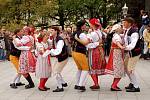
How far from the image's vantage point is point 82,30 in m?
11.2

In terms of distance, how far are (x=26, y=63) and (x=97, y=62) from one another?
187 cm

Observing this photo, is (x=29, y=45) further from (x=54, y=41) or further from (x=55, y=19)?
(x=55, y=19)

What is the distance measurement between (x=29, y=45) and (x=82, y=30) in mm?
1554

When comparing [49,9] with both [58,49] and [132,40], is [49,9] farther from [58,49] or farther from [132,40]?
[132,40]

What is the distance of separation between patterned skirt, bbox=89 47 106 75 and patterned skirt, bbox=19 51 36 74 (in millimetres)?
1615

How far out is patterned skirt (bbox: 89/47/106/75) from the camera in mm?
11153

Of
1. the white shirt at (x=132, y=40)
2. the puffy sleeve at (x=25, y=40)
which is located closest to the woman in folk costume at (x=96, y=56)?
the white shirt at (x=132, y=40)

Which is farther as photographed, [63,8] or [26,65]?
[63,8]

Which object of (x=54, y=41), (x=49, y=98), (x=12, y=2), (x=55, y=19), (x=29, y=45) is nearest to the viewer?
(x=49, y=98)

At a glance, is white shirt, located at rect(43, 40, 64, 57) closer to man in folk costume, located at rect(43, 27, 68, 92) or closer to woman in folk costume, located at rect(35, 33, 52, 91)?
man in folk costume, located at rect(43, 27, 68, 92)

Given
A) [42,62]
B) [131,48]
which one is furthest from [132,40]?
[42,62]

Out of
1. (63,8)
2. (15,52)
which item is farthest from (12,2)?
(15,52)

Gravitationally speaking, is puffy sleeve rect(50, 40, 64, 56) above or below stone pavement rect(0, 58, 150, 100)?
above

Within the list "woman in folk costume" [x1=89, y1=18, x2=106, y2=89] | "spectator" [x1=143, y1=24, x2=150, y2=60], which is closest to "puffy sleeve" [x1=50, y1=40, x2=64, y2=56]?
"woman in folk costume" [x1=89, y1=18, x2=106, y2=89]
